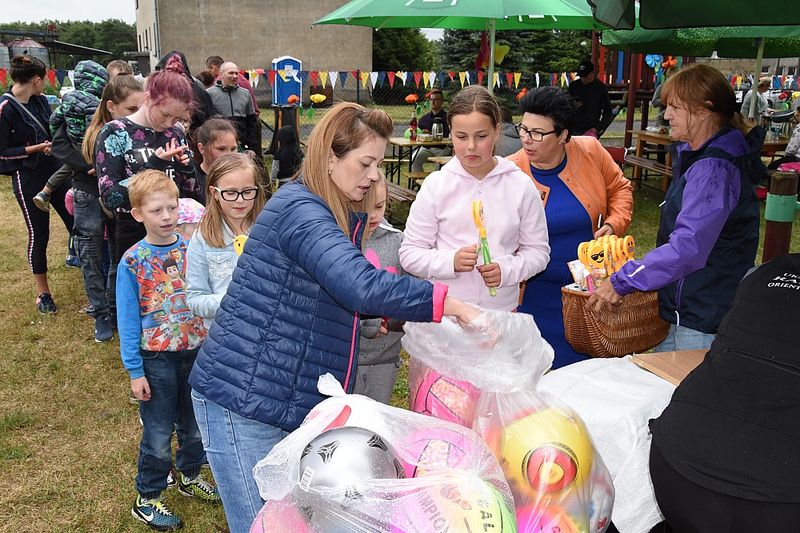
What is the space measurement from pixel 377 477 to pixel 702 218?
153 centimetres

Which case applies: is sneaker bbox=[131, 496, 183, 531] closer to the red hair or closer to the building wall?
the red hair

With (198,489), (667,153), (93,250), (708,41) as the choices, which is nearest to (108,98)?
(93,250)

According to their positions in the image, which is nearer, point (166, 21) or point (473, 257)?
point (473, 257)

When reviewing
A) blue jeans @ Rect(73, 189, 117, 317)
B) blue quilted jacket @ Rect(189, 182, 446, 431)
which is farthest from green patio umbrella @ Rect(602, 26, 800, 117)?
blue jeans @ Rect(73, 189, 117, 317)

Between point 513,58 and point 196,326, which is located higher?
point 513,58

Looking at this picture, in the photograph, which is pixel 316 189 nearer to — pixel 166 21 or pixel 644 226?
pixel 644 226

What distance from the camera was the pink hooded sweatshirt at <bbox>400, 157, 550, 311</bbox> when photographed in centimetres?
267

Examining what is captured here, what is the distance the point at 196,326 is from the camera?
285 centimetres

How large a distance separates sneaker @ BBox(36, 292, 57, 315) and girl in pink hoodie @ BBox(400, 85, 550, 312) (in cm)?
432

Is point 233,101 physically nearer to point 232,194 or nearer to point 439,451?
point 232,194

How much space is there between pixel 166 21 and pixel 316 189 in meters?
30.0

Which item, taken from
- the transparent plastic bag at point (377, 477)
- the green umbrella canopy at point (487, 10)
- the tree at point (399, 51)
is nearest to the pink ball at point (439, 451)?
the transparent plastic bag at point (377, 477)

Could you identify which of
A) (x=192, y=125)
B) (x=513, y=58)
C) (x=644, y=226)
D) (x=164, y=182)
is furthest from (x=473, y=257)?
(x=513, y=58)

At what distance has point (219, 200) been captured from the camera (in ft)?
8.99
